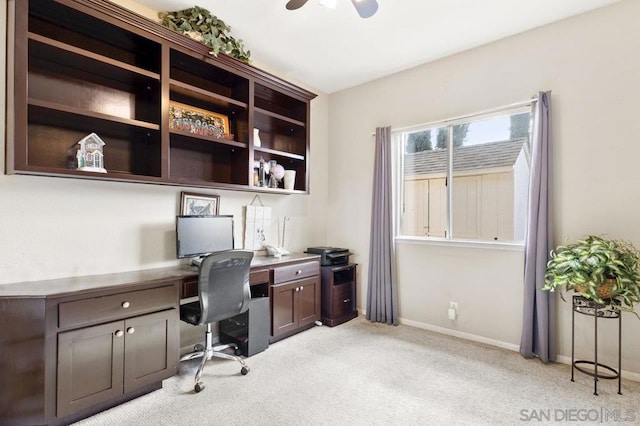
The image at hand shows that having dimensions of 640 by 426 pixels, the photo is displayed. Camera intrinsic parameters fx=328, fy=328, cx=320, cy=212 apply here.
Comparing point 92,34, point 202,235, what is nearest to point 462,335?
point 202,235

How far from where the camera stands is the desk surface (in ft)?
6.16

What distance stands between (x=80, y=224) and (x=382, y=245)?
2.92 m

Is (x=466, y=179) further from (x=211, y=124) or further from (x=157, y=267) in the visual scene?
(x=157, y=267)

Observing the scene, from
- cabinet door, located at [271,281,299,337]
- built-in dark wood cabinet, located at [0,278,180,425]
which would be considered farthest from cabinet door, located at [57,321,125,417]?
cabinet door, located at [271,281,299,337]

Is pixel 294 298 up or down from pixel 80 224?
down

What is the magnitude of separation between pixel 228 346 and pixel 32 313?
4.83 ft

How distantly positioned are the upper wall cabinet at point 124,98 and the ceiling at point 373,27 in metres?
0.35

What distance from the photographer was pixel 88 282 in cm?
218

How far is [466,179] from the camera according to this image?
3514 millimetres

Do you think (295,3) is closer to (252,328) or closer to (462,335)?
(252,328)

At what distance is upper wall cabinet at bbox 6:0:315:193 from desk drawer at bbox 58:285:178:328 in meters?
0.83

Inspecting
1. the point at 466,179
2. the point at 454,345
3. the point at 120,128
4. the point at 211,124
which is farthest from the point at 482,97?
the point at 120,128

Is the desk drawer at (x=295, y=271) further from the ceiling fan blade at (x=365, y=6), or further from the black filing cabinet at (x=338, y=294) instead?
the ceiling fan blade at (x=365, y=6)

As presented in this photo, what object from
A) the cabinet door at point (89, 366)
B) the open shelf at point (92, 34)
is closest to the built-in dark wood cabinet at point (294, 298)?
the cabinet door at point (89, 366)
